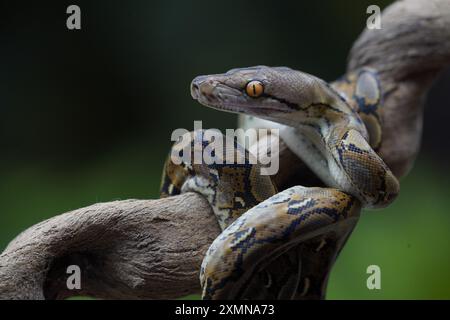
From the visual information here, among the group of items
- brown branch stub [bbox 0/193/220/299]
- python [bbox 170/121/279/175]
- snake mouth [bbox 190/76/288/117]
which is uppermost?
snake mouth [bbox 190/76/288/117]

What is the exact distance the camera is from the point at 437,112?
207 inches

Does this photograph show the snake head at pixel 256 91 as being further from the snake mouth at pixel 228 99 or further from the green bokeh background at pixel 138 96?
the green bokeh background at pixel 138 96

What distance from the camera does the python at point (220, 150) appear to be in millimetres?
2092

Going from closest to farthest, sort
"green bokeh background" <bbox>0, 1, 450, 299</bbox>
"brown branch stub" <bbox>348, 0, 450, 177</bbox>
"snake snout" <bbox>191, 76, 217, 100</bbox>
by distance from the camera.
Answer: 1. "snake snout" <bbox>191, 76, 217, 100</bbox>
2. "brown branch stub" <bbox>348, 0, 450, 177</bbox>
3. "green bokeh background" <bbox>0, 1, 450, 299</bbox>

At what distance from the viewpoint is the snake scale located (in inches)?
68.9

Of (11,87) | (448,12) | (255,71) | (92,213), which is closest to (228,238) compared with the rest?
(92,213)

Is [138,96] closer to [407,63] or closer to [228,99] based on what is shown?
[407,63]

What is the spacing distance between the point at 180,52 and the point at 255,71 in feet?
8.38

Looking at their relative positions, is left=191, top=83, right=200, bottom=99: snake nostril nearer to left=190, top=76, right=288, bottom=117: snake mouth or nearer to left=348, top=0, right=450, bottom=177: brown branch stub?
left=190, top=76, right=288, bottom=117: snake mouth

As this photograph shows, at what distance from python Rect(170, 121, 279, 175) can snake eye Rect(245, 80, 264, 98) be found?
0.22 meters

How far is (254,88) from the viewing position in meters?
2.08

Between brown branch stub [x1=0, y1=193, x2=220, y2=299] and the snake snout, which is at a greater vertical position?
the snake snout

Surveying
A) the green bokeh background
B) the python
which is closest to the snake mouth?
the python

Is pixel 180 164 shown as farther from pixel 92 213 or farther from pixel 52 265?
pixel 52 265
